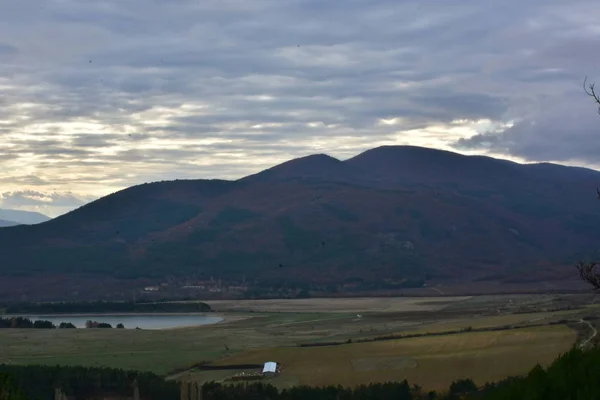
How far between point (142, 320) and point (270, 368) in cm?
5706

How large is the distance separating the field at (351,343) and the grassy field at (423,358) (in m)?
0.06

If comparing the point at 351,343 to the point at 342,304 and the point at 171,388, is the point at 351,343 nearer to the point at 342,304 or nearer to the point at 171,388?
the point at 171,388

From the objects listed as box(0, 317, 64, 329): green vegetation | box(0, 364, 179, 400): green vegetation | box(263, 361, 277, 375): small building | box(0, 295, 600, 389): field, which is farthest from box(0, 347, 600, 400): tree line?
box(0, 317, 64, 329): green vegetation

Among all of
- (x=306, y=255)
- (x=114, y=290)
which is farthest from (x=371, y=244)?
(x=114, y=290)

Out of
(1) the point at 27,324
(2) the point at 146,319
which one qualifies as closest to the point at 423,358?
(1) the point at 27,324

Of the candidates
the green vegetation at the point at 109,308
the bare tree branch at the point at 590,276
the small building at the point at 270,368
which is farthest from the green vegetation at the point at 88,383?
the green vegetation at the point at 109,308

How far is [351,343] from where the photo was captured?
66.7m

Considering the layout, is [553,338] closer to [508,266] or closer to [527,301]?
[527,301]

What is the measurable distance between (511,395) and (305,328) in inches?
2798

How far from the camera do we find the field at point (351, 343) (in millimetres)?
51656

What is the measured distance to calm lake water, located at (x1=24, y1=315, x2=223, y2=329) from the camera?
10012 centimetres

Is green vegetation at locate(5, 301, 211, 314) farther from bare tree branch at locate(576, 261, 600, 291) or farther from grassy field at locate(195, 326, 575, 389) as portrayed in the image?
bare tree branch at locate(576, 261, 600, 291)

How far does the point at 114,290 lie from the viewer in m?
156

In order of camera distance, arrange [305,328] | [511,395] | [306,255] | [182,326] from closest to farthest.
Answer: [511,395] → [305,328] → [182,326] → [306,255]
